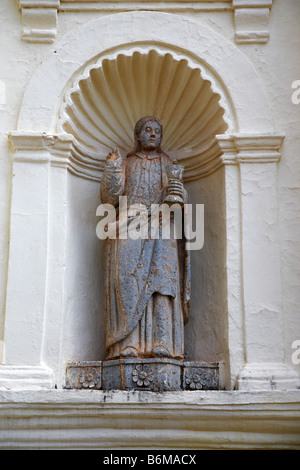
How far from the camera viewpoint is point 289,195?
647 centimetres

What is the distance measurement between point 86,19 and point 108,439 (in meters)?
3.24

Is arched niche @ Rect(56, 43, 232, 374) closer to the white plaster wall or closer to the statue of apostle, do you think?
the white plaster wall

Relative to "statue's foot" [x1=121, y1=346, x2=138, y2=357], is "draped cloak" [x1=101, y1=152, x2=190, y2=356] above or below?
above

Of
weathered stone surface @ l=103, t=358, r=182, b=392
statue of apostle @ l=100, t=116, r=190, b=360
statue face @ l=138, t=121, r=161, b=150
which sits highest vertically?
statue face @ l=138, t=121, r=161, b=150

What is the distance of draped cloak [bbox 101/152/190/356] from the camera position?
620 cm

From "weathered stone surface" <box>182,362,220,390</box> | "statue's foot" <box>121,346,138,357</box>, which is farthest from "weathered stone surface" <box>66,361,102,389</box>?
"weathered stone surface" <box>182,362,220,390</box>

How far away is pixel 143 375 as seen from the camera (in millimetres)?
6000

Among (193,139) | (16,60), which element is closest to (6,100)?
(16,60)

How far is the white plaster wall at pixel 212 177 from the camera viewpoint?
6.33 m

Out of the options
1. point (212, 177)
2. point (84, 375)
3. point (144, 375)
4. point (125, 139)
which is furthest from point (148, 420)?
point (125, 139)

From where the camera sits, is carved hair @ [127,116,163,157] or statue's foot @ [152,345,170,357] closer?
statue's foot @ [152,345,170,357]

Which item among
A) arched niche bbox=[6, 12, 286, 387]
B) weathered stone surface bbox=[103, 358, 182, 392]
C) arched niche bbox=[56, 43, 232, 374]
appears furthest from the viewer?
arched niche bbox=[56, 43, 232, 374]

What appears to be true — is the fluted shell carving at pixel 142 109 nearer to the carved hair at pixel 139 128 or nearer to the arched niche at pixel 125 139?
the arched niche at pixel 125 139
